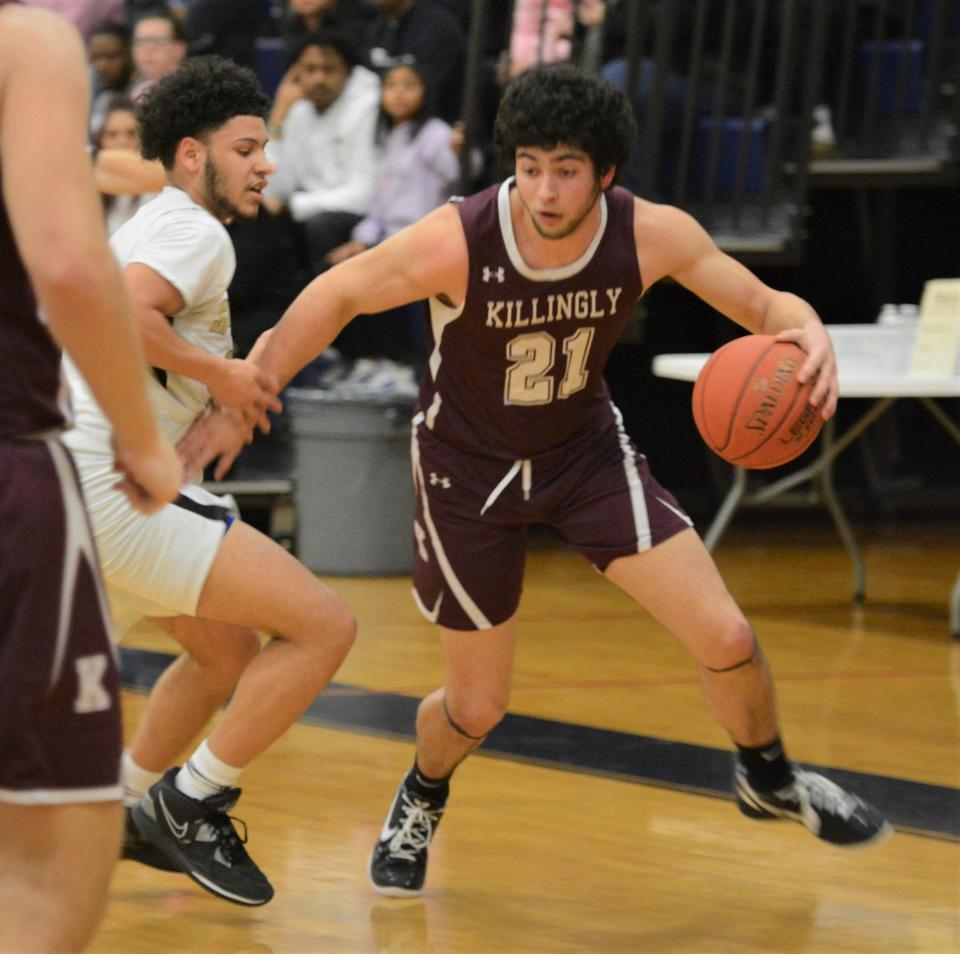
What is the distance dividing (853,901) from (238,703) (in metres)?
1.29

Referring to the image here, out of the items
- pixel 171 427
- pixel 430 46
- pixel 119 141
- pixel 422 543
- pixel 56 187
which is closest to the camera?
pixel 56 187

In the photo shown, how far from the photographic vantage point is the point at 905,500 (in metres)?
9.76

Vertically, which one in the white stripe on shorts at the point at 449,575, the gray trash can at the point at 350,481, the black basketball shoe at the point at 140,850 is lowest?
the gray trash can at the point at 350,481

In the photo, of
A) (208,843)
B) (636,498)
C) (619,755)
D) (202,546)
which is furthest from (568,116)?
(619,755)

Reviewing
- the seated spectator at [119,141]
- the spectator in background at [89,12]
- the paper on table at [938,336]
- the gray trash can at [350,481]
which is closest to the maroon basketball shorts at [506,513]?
the paper on table at [938,336]

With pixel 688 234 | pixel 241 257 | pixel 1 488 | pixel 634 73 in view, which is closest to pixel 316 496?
pixel 241 257

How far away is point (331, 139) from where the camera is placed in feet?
27.0

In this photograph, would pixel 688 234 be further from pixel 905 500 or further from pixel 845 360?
pixel 905 500

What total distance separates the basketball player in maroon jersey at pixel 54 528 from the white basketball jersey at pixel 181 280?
127 cm

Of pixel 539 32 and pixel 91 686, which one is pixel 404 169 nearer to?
pixel 539 32

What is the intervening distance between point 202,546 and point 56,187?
4.83 ft

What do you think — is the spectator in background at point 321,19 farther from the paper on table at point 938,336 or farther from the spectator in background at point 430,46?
the paper on table at point 938,336

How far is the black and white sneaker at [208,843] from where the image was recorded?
3.58 m

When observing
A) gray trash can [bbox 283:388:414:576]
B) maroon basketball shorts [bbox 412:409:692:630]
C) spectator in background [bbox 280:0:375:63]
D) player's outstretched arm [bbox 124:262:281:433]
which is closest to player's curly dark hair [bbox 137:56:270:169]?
player's outstretched arm [bbox 124:262:281:433]
